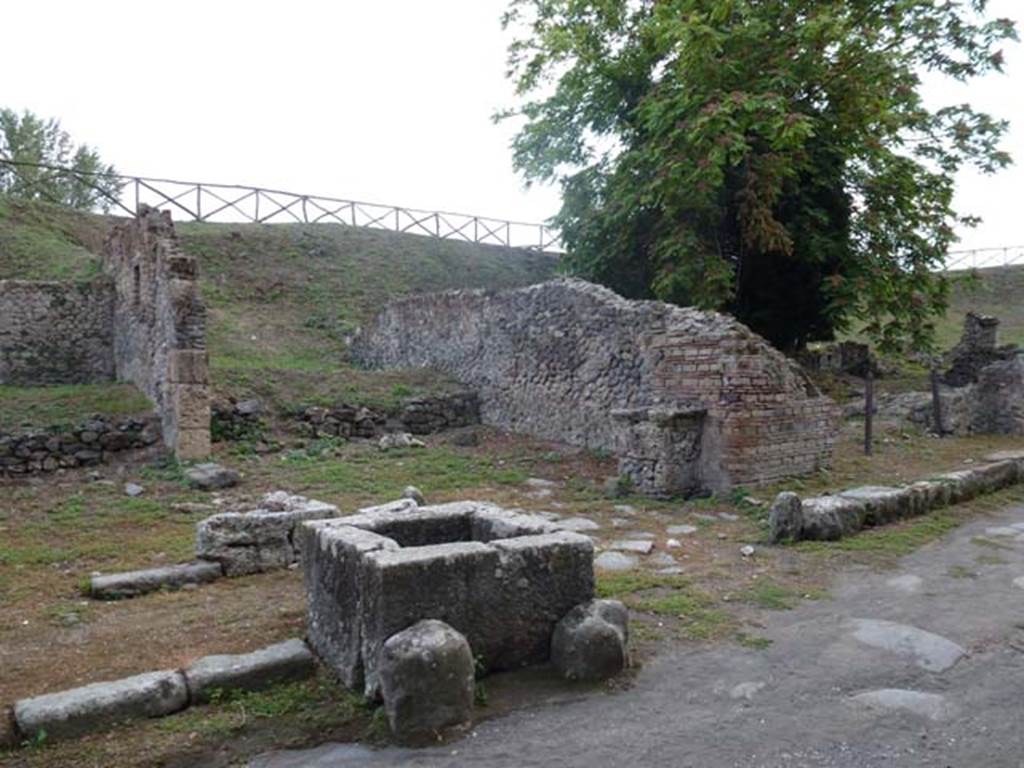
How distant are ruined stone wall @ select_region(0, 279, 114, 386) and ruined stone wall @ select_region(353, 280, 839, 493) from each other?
23.1ft

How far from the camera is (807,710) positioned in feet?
12.2

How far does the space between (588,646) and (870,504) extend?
4.81 m

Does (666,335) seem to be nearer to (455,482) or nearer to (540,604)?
(455,482)

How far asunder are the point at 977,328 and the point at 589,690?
67.4 ft

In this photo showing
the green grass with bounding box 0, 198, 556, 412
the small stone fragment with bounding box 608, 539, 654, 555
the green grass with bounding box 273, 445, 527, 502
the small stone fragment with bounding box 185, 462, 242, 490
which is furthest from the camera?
the green grass with bounding box 0, 198, 556, 412

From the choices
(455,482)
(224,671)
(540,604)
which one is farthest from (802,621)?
(455,482)

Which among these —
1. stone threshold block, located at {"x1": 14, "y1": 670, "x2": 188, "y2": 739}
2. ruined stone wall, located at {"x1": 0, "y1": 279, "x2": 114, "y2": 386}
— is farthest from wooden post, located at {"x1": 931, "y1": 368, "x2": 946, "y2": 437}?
ruined stone wall, located at {"x1": 0, "y1": 279, "x2": 114, "y2": 386}

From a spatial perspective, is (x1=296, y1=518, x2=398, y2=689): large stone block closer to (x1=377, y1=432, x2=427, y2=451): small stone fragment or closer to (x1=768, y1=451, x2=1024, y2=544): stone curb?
(x1=768, y1=451, x2=1024, y2=544): stone curb

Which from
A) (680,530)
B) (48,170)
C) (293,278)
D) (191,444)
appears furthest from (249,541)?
(48,170)

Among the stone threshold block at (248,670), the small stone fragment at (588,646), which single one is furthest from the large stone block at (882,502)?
the stone threshold block at (248,670)

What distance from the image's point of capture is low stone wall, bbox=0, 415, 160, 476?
11391 mm

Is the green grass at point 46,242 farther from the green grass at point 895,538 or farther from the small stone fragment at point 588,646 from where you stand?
the small stone fragment at point 588,646

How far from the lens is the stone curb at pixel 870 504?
23.3ft

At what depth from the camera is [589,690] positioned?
4.00 m
